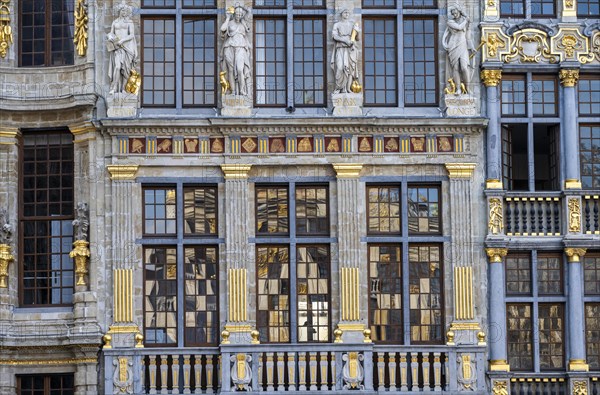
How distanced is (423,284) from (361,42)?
5717 mm

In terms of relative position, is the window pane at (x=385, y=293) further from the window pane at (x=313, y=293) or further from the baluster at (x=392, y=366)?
the window pane at (x=313, y=293)

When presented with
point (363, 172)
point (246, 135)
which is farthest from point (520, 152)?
point (246, 135)

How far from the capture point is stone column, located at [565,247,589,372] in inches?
1439

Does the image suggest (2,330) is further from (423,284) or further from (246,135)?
(423,284)

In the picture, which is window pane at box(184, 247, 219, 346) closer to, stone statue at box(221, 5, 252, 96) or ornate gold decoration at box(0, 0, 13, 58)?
stone statue at box(221, 5, 252, 96)

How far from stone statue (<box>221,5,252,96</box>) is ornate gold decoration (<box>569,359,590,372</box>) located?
31.1 ft

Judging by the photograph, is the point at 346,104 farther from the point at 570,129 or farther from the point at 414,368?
the point at 414,368

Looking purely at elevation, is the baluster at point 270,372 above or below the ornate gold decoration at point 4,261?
below

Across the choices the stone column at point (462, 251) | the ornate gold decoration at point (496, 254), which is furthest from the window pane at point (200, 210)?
the ornate gold decoration at point (496, 254)

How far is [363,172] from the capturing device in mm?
37031

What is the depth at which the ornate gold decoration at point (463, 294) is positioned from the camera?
120ft

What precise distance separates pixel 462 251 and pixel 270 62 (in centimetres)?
617

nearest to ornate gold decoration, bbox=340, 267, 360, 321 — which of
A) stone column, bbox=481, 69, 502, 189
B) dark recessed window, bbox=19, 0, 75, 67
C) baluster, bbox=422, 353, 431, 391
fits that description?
baluster, bbox=422, 353, 431, 391

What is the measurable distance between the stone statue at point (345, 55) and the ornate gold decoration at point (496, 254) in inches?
185
